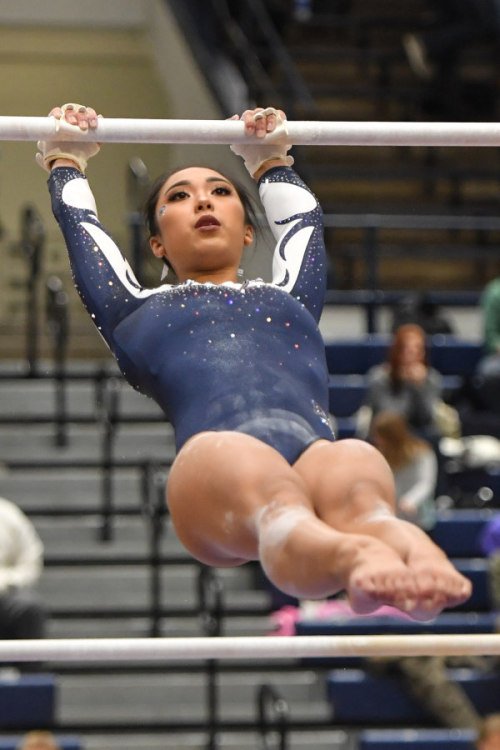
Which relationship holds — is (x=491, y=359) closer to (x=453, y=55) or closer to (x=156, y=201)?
(x=453, y=55)

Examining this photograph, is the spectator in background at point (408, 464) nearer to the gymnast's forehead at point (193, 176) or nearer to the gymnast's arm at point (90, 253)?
the gymnast's forehead at point (193, 176)

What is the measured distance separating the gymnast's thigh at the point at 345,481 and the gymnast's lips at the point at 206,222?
64 cm

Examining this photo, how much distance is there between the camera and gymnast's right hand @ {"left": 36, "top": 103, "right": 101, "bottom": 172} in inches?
138

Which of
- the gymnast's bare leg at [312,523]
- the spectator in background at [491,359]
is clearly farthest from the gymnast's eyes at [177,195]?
the spectator in background at [491,359]

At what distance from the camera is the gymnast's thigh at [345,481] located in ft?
9.93

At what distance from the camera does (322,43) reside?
11.3 m

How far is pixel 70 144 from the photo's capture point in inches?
143

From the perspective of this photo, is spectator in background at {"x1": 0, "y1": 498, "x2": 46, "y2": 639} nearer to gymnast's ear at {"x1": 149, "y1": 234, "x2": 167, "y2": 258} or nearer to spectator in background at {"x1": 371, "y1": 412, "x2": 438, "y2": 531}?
spectator in background at {"x1": 371, "y1": 412, "x2": 438, "y2": 531}

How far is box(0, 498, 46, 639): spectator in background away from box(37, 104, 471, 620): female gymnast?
270 cm

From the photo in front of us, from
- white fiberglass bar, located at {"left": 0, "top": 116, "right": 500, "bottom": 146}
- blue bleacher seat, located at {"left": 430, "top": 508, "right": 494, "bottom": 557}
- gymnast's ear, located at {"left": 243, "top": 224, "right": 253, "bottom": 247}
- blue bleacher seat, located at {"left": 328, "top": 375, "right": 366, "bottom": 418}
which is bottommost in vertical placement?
blue bleacher seat, located at {"left": 430, "top": 508, "right": 494, "bottom": 557}

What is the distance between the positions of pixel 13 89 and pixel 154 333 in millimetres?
8709

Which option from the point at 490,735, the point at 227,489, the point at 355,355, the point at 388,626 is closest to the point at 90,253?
the point at 227,489

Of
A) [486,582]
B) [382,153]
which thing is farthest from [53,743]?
[382,153]

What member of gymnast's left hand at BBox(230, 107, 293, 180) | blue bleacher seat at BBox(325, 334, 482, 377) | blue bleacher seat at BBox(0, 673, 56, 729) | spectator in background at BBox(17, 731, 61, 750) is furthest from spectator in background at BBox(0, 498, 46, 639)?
gymnast's left hand at BBox(230, 107, 293, 180)
